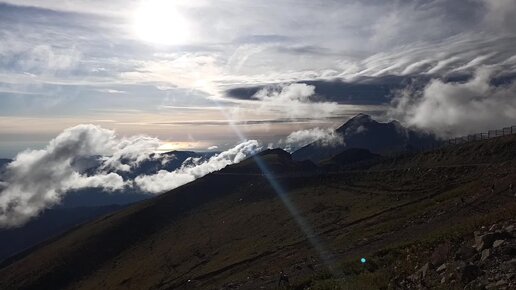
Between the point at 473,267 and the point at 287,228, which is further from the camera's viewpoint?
the point at 287,228

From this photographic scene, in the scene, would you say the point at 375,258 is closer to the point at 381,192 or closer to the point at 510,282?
the point at 510,282

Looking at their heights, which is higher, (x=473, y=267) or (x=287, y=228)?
(x=473, y=267)

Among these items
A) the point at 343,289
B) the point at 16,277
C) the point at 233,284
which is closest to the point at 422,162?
the point at 233,284

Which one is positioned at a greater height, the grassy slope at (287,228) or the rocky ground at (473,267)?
the rocky ground at (473,267)

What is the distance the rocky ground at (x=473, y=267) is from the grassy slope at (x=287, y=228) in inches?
98.5

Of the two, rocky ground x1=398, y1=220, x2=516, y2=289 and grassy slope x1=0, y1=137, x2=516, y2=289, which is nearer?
rocky ground x1=398, y1=220, x2=516, y2=289

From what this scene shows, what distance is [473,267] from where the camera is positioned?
1945 centimetres

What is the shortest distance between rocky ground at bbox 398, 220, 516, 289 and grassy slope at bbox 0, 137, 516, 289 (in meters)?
2.50

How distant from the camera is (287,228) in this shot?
3716 inches

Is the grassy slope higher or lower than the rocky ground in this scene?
lower

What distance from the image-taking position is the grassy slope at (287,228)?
1842 inches

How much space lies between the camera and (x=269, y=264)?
59.9 meters

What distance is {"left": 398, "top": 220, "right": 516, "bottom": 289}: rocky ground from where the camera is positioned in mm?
18328

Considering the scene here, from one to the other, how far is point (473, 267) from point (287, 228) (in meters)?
76.0
